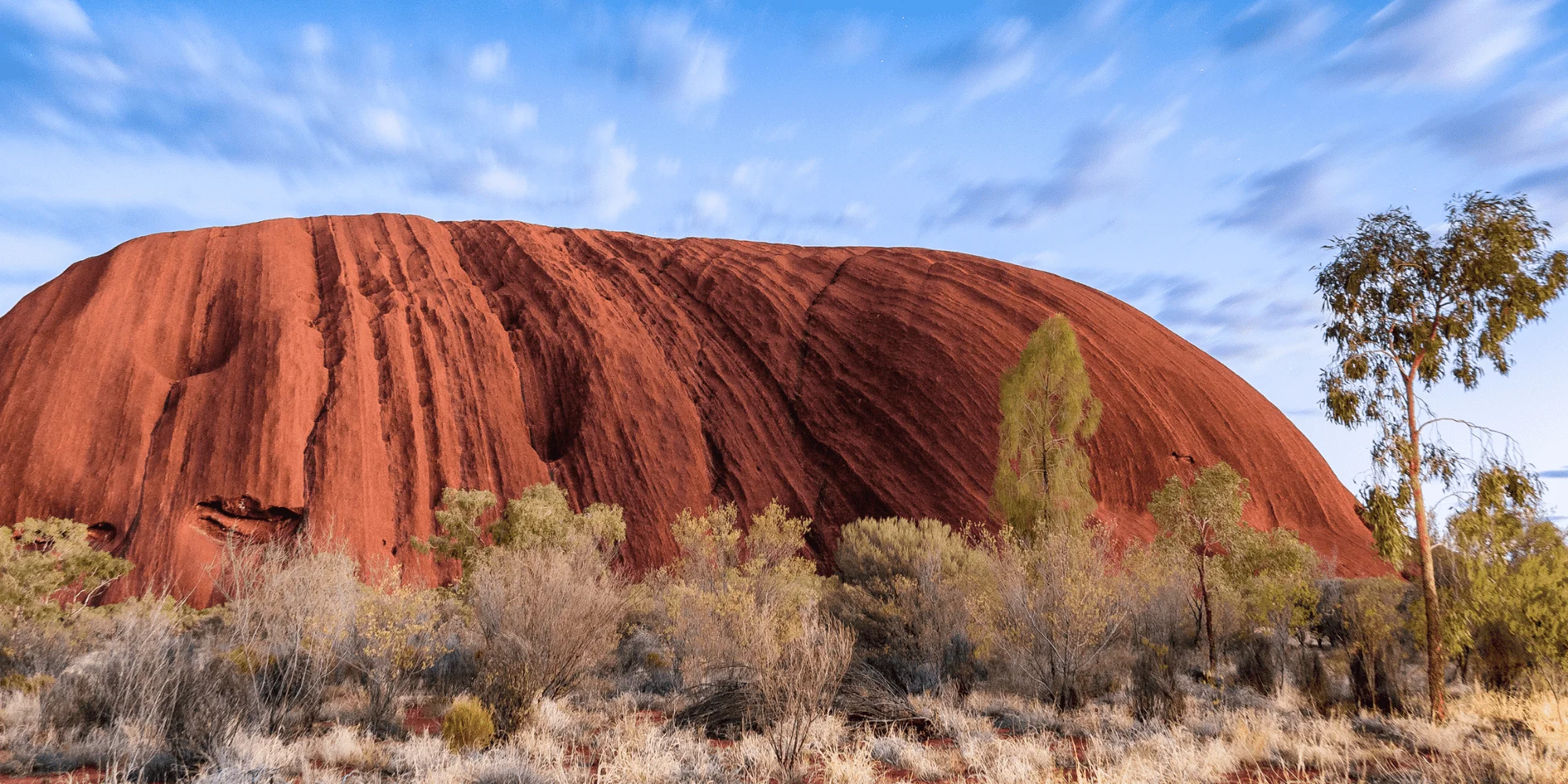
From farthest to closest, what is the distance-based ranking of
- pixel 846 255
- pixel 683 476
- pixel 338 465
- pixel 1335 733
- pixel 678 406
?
pixel 846 255, pixel 678 406, pixel 683 476, pixel 338 465, pixel 1335 733

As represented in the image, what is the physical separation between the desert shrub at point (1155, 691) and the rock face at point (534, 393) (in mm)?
16985

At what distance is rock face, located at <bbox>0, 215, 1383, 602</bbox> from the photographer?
2834 centimetres

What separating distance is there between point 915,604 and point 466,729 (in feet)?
25.4

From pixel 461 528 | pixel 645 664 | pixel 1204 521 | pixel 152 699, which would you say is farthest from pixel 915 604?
pixel 461 528

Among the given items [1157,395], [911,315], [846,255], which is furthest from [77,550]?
[1157,395]

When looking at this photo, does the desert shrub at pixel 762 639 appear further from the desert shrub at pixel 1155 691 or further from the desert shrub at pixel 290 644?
the desert shrub at pixel 290 644

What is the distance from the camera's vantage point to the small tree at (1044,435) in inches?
845

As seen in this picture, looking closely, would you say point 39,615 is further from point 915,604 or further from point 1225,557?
point 1225,557

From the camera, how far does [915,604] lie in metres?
13.9

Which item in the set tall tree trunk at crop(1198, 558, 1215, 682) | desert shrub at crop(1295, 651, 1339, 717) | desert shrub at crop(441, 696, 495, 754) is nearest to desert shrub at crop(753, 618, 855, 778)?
desert shrub at crop(441, 696, 495, 754)

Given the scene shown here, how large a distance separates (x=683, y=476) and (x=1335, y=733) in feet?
84.0

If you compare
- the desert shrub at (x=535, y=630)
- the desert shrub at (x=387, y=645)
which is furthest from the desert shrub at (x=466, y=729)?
the desert shrub at (x=387, y=645)

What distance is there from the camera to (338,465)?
29453mm

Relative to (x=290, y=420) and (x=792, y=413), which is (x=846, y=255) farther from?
(x=290, y=420)
